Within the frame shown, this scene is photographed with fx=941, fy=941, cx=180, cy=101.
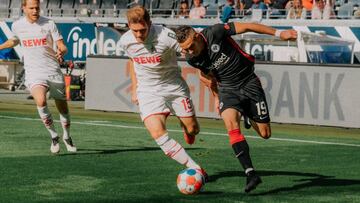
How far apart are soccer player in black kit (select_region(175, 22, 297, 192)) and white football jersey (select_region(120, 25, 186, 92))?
374 mm

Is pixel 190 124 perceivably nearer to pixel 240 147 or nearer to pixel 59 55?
pixel 240 147

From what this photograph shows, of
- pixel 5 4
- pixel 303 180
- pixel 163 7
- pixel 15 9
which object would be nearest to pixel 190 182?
pixel 303 180

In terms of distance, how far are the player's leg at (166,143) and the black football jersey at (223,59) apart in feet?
2.65

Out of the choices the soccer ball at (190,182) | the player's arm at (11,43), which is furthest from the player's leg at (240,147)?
the player's arm at (11,43)

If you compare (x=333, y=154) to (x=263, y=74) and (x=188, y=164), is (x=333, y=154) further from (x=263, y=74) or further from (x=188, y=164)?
(x=263, y=74)

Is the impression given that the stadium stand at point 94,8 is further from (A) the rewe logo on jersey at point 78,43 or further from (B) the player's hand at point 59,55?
(B) the player's hand at point 59,55

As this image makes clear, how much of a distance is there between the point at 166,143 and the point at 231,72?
3.71ft

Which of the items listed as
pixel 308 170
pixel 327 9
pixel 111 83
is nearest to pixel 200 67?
pixel 308 170

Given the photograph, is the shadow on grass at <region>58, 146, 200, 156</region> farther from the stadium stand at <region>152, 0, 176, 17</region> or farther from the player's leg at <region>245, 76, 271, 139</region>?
the stadium stand at <region>152, 0, 176, 17</region>

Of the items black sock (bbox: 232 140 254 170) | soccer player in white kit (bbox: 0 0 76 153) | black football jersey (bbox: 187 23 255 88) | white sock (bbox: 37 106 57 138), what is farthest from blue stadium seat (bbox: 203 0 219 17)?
black sock (bbox: 232 140 254 170)

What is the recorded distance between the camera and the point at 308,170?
13.1m

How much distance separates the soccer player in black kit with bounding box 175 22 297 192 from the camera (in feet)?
34.8

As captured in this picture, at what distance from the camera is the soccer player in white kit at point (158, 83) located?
36.0 feet

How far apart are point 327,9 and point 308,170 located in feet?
55.6
